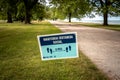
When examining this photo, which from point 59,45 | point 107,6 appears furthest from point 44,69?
point 107,6

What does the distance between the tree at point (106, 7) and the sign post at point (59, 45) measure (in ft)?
106

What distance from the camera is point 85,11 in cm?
4303

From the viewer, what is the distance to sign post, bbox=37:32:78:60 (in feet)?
14.9

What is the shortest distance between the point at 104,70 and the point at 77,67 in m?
0.78

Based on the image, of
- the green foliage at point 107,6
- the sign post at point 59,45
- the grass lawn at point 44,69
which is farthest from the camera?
the green foliage at point 107,6

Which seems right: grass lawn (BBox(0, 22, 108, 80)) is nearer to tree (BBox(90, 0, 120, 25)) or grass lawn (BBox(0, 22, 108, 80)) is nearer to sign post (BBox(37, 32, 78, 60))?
sign post (BBox(37, 32, 78, 60))

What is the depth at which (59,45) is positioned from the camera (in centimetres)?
454

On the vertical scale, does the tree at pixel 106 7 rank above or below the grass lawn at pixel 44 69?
above

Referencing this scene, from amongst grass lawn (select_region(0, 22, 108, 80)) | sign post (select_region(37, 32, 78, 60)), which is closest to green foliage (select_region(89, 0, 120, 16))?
grass lawn (select_region(0, 22, 108, 80))

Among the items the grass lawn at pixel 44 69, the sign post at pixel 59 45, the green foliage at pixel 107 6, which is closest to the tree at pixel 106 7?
the green foliage at pixel 107 6

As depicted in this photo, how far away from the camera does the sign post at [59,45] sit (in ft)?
14.9

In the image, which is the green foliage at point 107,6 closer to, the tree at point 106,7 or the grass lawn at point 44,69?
the tree at point 106,7

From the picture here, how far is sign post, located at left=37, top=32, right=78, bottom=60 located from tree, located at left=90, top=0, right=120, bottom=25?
32320 millimetres

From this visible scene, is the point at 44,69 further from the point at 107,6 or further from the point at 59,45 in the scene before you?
the point at 107,6
